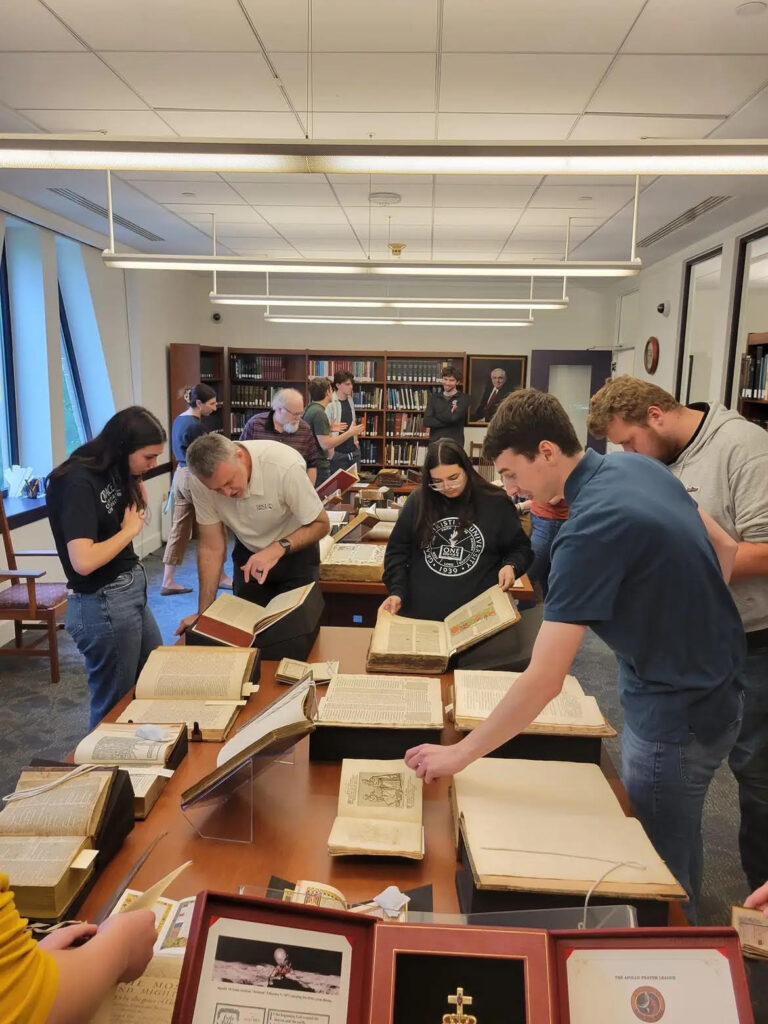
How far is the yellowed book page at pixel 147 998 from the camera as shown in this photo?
95 cm

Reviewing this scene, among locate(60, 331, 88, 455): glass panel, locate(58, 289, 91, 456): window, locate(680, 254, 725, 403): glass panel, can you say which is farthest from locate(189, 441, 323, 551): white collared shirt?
locate(60, 331, 88, 455): glass panel

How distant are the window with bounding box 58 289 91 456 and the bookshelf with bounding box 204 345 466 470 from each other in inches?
100.0

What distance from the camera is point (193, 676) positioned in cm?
193

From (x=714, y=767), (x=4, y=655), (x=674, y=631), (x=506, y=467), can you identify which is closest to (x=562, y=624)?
(x=674, y=631)

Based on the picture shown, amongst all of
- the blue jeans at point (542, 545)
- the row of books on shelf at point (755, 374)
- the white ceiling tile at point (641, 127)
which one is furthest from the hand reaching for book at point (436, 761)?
the row of books on shelf at point (755, 374)

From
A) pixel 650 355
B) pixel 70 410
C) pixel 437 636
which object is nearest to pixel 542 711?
pixel 437 636

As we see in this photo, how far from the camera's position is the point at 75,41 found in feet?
9.54

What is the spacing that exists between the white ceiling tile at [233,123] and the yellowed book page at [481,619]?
2764 mm

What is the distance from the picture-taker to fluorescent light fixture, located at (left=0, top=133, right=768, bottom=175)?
5.75 feet

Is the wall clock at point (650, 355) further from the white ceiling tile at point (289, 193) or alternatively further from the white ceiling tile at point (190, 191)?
the white ceiling tile at point (190, 191)

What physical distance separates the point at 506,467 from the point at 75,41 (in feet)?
8.91

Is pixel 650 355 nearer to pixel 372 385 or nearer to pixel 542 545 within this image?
pixel 372 385

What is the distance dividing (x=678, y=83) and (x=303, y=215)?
332 cm

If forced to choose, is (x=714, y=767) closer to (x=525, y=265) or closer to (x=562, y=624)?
(x=562, y=624)
